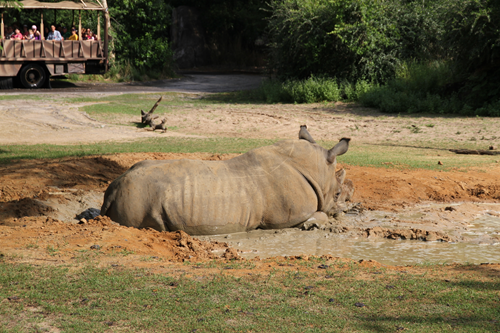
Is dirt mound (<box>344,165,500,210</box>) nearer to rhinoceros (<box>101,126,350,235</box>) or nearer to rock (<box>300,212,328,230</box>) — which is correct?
rock (<box>300,212,328,230</box>)

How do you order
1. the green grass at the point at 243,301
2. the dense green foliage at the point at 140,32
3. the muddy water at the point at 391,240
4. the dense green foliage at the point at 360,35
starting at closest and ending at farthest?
1. the green grass at the point at 243,301
2. the muddy water at the point at 391,240
3. the dense green foliage at the point at 360,35
4. the dense green foliage at the point at 140,32

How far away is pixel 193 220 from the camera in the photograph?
6336 millimetres

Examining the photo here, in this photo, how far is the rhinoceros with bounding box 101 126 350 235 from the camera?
620 centimetres

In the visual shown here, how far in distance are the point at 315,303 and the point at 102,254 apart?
2164 millimetres

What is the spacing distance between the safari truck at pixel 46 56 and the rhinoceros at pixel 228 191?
1800cm

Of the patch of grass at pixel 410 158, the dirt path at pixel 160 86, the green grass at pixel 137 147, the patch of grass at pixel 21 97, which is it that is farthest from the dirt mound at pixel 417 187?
the dirt path at pixel 160 86

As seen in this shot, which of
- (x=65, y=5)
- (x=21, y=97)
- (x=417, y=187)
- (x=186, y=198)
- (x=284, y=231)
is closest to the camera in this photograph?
(x=186, y=198)

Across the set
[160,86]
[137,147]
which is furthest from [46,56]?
[137,147]

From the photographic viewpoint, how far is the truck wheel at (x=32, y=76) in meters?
23.1

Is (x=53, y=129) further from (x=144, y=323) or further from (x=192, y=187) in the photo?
(x=144, y=323)

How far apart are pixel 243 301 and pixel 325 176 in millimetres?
3370

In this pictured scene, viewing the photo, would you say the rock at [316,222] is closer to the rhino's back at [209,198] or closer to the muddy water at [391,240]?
the muddy water at [391,240]

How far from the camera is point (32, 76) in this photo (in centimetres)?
2345

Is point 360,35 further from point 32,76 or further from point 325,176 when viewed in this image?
point 325,176
